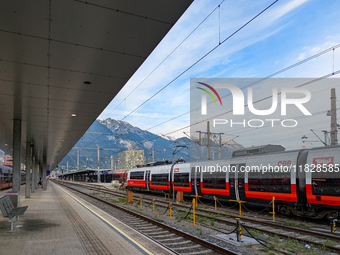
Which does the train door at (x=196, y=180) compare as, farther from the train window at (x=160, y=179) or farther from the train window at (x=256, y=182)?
the train window at (x=256, y=182)

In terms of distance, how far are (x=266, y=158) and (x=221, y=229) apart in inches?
219

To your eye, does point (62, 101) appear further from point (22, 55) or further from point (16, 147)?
point (16, 147)

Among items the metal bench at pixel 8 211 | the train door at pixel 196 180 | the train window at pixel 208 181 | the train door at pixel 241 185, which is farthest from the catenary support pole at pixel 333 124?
the metal bench at pixel 8 211

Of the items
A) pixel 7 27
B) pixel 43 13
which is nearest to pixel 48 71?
pixel 7 27

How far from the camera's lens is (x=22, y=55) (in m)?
8.20

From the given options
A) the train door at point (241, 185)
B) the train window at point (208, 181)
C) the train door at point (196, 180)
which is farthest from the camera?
the train door at point (196, 180)

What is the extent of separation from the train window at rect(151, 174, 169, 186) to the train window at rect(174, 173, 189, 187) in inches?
78.8

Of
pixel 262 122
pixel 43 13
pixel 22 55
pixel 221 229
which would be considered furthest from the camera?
pixel 262 122

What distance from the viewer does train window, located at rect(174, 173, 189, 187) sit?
72.5ft

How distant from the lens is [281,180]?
13.7 meters

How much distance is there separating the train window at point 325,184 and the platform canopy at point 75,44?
352 inches

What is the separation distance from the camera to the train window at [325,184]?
1123cm

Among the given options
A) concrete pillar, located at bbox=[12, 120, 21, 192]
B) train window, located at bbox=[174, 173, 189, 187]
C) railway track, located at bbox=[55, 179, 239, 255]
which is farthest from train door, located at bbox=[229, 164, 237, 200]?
concrete pillar, located at bbox=[12, 120, 21, 192]

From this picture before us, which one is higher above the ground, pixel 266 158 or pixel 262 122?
pixel 262 122
